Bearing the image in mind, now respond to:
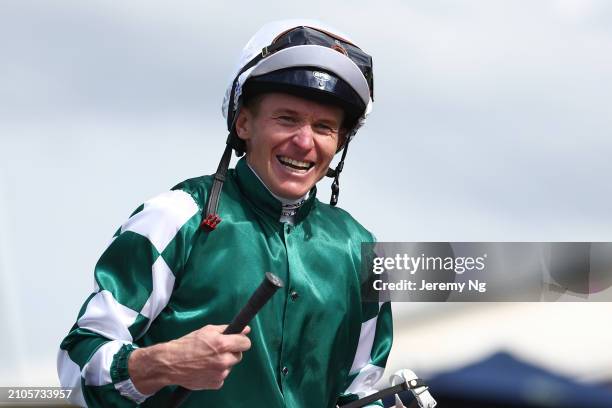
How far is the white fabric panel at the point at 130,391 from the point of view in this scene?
254 cm

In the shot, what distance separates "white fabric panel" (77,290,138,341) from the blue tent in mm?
3062

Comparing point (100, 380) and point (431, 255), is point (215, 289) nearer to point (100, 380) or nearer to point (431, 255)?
point (100, 380)

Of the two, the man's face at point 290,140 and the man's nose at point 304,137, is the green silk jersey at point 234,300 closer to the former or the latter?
the man's face at point 290,140

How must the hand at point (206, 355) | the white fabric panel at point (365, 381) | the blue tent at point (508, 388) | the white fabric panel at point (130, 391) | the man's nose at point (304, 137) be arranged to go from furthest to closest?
the blue tent at point (508, 388) < the white fabric panel at point (365, 381) < the man's nose at point (304, 137) < the white fabric panel at point (130, 391) < the hand at point (206, 355)

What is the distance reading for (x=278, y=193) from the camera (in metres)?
2.95

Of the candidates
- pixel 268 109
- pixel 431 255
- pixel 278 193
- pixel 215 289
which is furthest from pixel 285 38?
pixel 431 255

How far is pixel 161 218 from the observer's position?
2.75m

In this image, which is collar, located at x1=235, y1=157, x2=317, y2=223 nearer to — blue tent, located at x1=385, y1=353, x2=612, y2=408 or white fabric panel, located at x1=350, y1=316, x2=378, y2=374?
white fabric panel, located at x1=350, y1=316, x2=378, y2=374

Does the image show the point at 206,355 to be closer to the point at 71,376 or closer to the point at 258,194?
the point at 71,376

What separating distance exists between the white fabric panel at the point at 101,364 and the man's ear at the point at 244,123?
0.77 meters

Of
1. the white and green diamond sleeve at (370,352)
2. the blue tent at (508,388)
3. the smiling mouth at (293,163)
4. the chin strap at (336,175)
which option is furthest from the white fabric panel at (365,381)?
the blue tent at (508,388)

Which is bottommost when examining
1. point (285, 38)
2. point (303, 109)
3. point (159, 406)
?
point (159, 406)

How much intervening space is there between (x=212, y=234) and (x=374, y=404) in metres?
0.82

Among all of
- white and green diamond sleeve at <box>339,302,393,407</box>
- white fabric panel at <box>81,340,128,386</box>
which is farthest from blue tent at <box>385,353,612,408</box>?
white fabric panel at <box>81,340,128,386</box>
